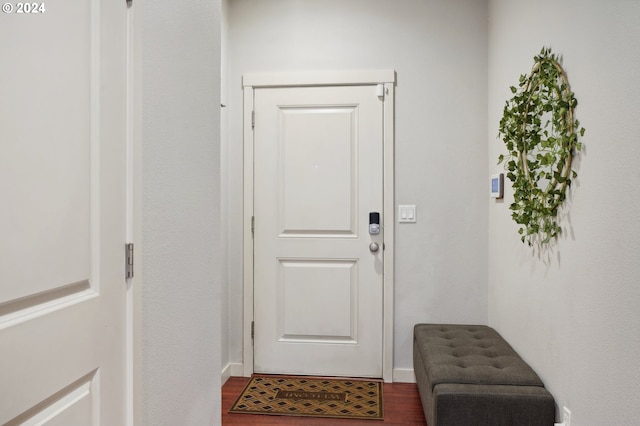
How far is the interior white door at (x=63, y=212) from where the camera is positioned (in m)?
0.87

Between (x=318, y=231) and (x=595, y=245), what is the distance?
2.02 metres

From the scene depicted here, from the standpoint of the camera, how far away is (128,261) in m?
1.27

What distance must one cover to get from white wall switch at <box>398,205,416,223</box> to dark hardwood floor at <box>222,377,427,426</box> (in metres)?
1.14

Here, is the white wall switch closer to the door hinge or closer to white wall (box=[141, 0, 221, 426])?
white wall (box=[141, 0, 221, 426])

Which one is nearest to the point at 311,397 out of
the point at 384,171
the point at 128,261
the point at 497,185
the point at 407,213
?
the point at 407,213

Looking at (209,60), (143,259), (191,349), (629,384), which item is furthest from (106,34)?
(629,384)

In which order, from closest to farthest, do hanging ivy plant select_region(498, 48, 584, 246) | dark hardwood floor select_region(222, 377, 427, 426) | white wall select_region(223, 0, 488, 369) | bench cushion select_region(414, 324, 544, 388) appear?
hanging ivy plant select_region(498, 48, 584, 246)
bench cushion select_region(414, 324, 544, 388)
dark hardwood floor select_region(222, 377, 427, 426)
white wall select_region(223, 0, 488, 369)

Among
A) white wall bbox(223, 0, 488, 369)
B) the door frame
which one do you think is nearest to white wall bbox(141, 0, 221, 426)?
the door frame

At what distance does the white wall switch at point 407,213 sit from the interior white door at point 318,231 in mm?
169

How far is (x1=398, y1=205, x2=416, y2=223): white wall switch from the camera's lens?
136 inches

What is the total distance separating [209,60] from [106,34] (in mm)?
680

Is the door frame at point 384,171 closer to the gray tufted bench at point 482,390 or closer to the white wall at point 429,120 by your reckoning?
the white wall at point 429,120

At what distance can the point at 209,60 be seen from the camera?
1.82m

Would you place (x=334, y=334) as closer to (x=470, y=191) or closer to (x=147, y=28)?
(x=470, y=191)
